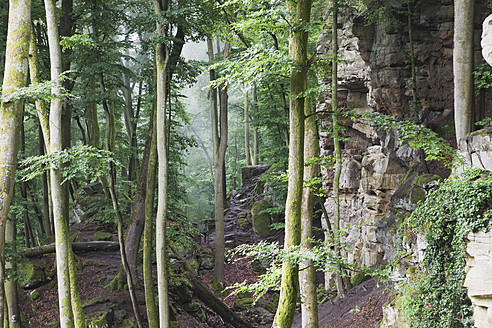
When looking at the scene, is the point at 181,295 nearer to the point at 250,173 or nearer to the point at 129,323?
the point at 129,323

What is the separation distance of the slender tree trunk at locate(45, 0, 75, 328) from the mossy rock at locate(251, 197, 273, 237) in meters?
13.2

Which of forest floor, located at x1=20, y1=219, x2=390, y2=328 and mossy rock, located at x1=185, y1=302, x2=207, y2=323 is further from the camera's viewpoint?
mossy rock, located at x1=185, y1=302, x2=207, y2=323

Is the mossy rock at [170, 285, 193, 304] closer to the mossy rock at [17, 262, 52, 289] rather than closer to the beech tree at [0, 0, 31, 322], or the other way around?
the mossy rock at [17, 262, 52, 289]

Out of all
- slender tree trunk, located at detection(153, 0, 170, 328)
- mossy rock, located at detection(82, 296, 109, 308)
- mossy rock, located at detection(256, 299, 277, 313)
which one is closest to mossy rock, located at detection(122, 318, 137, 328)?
mossy rock, located at detection(82, 296, 109, 308)

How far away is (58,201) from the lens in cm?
673

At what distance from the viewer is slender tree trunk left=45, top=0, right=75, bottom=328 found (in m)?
6.60

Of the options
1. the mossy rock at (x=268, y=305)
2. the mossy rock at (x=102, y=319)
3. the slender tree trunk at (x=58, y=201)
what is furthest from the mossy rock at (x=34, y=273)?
the mossy rock at (x=268, y=305)

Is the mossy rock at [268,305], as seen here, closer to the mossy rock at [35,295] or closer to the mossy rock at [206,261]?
the mossy rock at [206,261]

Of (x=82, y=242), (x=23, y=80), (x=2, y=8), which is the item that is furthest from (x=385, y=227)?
(x=2, y=8)

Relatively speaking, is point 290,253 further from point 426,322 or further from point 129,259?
point 129,259

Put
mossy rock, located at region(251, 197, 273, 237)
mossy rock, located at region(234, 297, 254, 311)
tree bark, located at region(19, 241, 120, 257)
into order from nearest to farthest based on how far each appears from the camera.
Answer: tree bark, located at region(19, 241, 120, 257)
mossy rock, located at region(234, 297, 254, 311)
mossy rock, located at region(251, 197, 273, 237)

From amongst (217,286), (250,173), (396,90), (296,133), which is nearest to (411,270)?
(296,133)

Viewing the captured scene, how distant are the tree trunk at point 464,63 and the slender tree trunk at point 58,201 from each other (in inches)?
321

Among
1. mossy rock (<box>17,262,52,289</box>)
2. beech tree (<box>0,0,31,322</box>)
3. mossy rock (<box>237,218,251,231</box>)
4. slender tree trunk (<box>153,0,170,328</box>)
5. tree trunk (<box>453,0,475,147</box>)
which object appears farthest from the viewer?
mossy rock (<box>237,218,251,231</box>)
